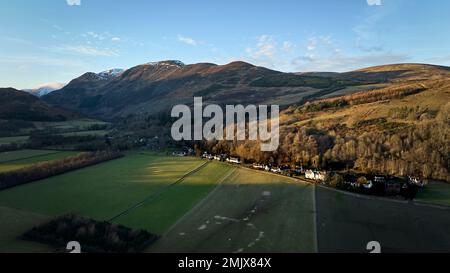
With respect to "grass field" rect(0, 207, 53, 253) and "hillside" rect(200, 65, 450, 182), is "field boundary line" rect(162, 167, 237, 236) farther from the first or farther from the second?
"grass field" rect(0, 207, 53, 253)

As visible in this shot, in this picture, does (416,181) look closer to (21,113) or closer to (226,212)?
(226,212)

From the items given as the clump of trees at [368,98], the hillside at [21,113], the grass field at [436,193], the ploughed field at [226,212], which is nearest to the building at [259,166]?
the ploughed field at [226,212]

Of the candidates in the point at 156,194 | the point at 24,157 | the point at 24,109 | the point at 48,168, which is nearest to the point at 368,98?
the point at 156,194

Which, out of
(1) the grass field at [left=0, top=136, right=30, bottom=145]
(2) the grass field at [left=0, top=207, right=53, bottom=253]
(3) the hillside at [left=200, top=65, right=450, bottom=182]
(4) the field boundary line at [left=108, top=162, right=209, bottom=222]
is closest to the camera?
(2) the grass field at [left=0, top=207, right=53, bottom=253]

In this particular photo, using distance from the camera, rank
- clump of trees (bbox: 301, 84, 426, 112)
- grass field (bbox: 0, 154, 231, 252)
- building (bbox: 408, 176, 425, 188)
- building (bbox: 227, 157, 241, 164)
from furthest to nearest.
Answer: clump of trees (bbox: 301, 84, 426, 112) → building (bbox: 227, 157, 241, 164) → building (bbox: 408, 176, 425, 188) → grass field (bbox: 0, 154, 231, 252)

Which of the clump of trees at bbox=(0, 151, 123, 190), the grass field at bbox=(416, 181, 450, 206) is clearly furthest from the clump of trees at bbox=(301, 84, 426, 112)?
the clump of trees at bbox=(0, 151, 123, 190)

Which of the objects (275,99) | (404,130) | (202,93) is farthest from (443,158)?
(202,93)
